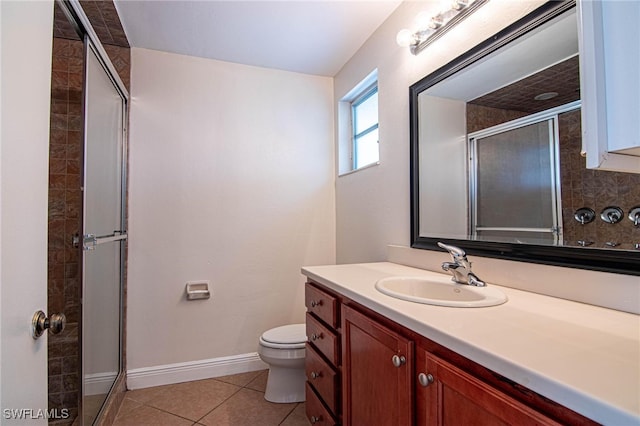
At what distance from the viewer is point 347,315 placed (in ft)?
3.99

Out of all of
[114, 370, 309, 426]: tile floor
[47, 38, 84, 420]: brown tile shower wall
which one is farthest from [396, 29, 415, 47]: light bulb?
[114, 370, 309, 426]: tile floor

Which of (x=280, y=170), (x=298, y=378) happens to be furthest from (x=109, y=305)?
(x=280, y=170)

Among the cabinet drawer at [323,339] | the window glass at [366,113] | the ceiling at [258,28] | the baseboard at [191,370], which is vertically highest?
the ceiling at [258,28]

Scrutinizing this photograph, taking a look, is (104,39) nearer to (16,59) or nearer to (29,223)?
(16,59)

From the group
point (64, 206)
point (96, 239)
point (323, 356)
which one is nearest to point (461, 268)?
point (323, 356)

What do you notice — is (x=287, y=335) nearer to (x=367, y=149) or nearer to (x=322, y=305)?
(x=322, y=305)

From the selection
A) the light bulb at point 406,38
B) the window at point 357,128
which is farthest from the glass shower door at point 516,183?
the window at point 357,128

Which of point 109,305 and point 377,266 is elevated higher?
point 377,266

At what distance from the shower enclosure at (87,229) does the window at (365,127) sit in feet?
5.36

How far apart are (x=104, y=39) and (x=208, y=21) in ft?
2.46

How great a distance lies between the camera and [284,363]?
188cm

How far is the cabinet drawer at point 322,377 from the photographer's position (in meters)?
1.33

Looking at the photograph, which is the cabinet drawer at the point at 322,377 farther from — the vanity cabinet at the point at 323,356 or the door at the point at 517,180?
the door at the point at 517,180

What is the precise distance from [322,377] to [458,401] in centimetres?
87
